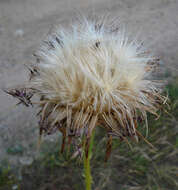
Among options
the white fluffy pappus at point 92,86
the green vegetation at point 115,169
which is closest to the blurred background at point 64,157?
the green vegetation at point 115,169

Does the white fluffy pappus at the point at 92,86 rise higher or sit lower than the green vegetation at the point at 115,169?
higher

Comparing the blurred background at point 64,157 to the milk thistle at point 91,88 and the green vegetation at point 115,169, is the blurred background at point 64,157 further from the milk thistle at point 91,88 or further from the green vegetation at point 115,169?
the milk thistle at point 91,88

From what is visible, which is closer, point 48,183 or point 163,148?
point 48,183

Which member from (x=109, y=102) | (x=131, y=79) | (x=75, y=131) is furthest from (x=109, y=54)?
(x=75, y=131)

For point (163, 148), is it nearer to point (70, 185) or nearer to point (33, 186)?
point (70, 185)

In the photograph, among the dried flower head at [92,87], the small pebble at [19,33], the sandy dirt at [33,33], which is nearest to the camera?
the dried flower head at [92,87]
